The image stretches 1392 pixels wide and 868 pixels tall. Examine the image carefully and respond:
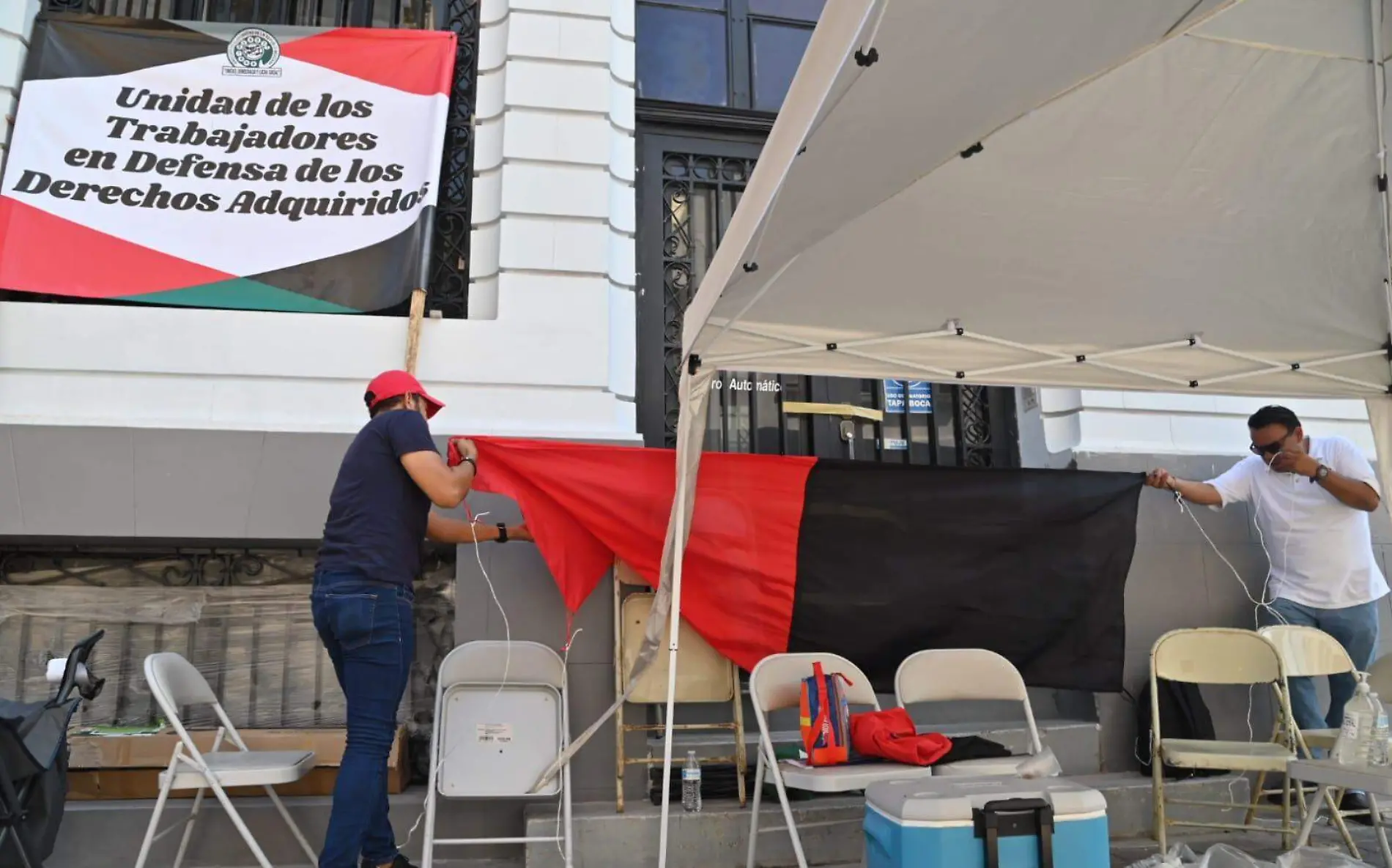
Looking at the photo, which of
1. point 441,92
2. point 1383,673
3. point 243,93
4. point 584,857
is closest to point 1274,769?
point 1383,673

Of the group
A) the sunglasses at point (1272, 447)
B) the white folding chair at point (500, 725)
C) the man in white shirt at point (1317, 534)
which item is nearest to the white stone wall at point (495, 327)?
the white folding chair at point (500, 725)

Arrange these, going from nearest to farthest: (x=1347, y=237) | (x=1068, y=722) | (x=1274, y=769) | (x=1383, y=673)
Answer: (x=1274, y=769)
(x=1347, y=237)
(x=1383, y=673)
(x=1068, y=722)

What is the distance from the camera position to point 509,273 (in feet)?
17.6

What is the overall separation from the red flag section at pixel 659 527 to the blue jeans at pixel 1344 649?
2.54m

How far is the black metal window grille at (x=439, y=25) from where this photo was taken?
5676mm

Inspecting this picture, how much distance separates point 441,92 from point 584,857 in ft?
13.6

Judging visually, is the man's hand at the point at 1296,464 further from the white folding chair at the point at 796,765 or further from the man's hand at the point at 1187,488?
the white folding chair at the point at 796,765

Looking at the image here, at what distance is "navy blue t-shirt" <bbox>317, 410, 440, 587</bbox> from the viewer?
11.6 feet

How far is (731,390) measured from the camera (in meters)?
5.90

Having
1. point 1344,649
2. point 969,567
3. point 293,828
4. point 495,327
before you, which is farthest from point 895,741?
point 495,327

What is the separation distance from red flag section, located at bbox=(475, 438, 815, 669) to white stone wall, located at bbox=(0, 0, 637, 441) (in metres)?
0.72

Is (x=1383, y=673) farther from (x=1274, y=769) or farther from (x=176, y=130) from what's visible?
(x=176, y=130)

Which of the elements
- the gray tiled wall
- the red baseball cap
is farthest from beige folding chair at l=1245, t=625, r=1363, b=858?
the red baseball cap

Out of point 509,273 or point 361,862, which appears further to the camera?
point 509,273
